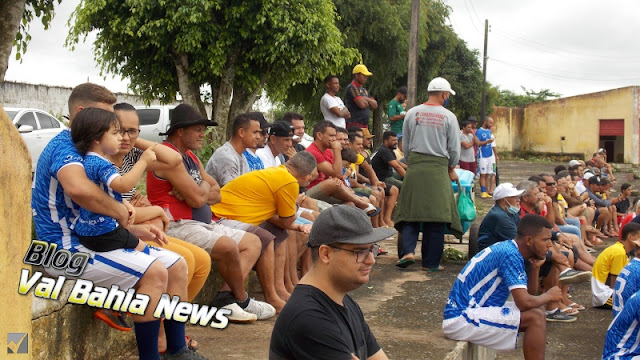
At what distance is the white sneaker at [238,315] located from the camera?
590cm

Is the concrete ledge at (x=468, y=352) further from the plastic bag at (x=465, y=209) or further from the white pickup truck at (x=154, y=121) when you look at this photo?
the white pickup truck at (x=154, y=121)

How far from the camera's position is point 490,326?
18.5 feet

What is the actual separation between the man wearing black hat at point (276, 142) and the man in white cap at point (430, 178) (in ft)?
5.10

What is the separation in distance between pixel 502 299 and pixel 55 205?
3421 millimetres

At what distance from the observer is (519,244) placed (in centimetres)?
593

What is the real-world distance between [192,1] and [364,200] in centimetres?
801

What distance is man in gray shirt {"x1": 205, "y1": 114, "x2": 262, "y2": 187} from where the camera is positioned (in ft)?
22.7

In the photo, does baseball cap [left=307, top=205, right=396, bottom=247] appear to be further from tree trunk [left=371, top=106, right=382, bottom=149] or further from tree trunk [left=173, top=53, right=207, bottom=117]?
tree trunk [left=371, top=106, right=382, bottom=149]

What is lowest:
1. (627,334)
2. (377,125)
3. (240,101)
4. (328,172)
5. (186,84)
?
(627,334)

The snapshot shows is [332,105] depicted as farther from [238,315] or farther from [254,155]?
[238,315]

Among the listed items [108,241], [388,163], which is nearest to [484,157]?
[388,163]

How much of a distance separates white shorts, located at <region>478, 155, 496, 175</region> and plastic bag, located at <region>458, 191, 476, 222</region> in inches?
361

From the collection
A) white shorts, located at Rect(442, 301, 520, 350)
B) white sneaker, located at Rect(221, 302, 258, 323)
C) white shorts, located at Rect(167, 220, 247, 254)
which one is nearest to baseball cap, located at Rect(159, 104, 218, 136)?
white shorts, located at Rect(167, 220, 247, 254)

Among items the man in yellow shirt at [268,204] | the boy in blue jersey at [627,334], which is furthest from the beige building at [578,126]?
the man in yellow shirt at [268,204]
